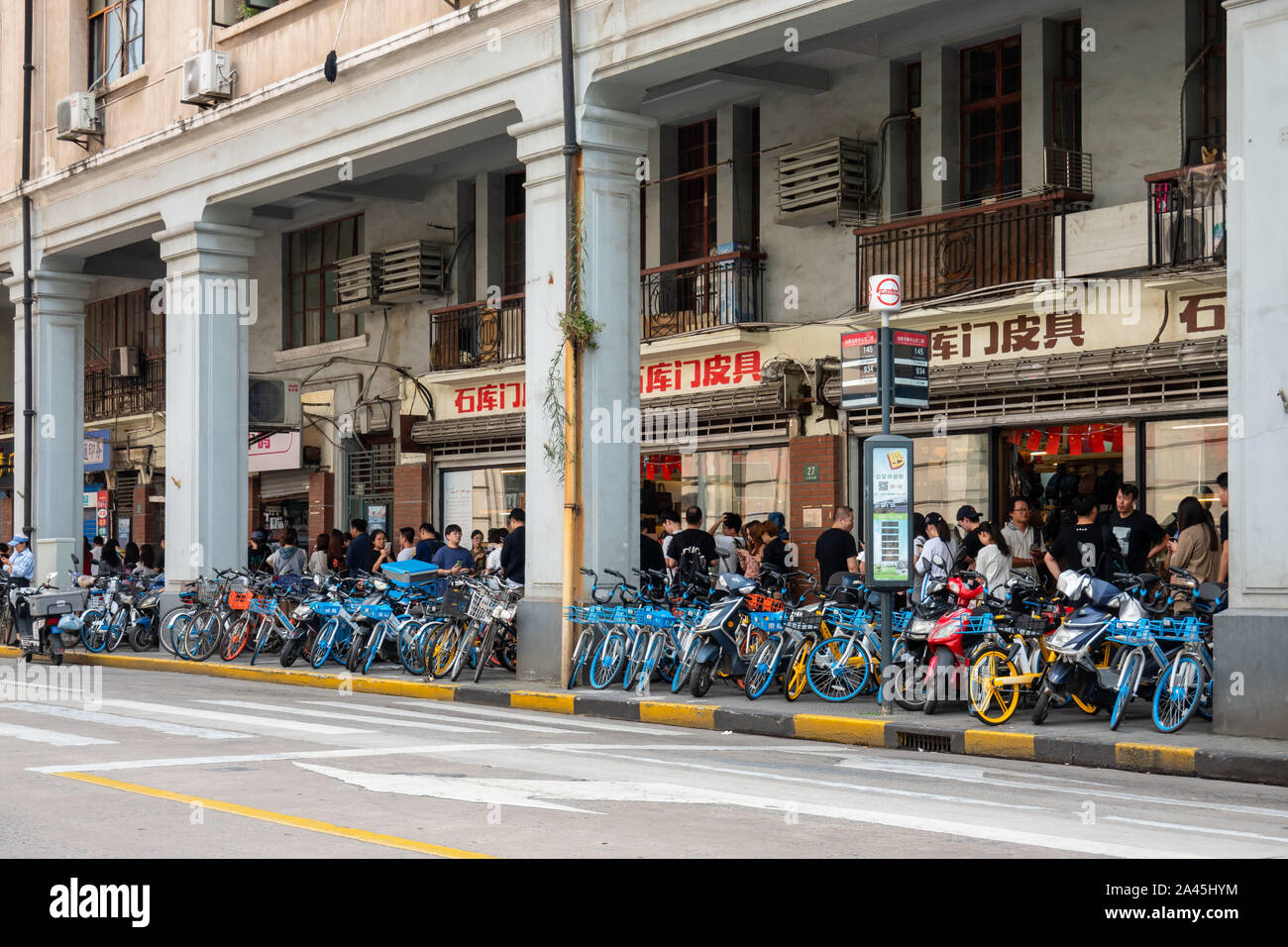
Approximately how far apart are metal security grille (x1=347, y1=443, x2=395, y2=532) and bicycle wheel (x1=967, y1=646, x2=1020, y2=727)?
50.9 ft

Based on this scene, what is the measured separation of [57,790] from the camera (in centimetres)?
896

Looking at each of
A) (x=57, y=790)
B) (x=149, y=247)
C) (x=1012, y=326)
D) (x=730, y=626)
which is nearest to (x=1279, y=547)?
(x=730, y=626)

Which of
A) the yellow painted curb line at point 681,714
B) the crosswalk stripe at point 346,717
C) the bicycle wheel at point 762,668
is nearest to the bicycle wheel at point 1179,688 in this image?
the bicycle wheel at point 762,668

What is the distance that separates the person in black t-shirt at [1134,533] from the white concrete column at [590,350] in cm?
483

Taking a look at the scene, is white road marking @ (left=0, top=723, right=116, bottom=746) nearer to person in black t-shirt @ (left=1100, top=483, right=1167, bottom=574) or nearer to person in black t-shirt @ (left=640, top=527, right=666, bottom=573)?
person in black t-shirt @ (left=640, top=527, right=666, bottom=573)

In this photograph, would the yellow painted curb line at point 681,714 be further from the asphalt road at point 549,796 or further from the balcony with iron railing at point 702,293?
the balcony with iron railing at point 702,293

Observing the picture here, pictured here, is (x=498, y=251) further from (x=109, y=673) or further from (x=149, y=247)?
(x=109, y=673)

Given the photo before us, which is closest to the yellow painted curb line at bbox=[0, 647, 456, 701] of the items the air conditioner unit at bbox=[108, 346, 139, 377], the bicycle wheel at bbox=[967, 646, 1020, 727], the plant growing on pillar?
the plant growing on pillar

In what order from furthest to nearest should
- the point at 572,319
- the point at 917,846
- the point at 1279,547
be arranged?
1. the point at 572,319
2. the point at 1279,547
3. the point at 917,846

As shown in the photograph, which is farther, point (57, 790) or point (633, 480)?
point (633, 480)

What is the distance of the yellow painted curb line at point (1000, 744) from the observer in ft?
38.9

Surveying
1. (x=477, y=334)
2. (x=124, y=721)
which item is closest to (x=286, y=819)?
(x=124, y=721)

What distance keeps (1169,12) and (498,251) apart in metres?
11.5

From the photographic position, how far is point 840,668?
14.3 meters
